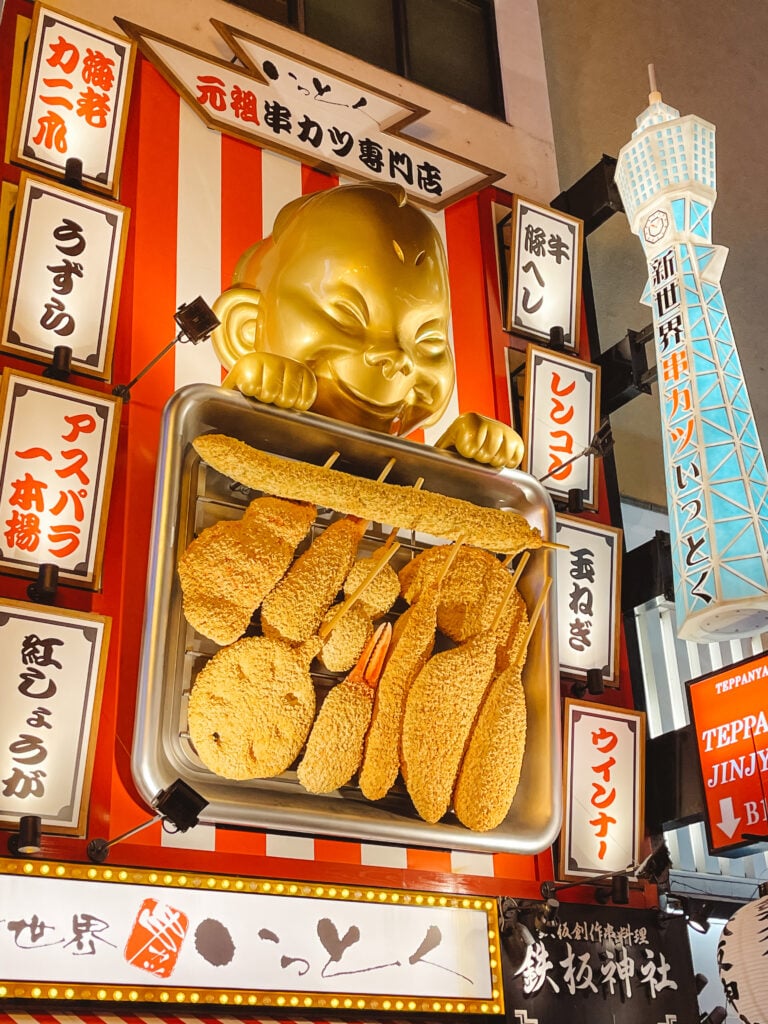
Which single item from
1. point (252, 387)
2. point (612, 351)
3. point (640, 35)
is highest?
point (640, 35)

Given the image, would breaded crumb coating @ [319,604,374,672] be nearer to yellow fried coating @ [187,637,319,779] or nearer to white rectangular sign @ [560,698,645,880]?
yellow fried coating @ [187,637,319,779]

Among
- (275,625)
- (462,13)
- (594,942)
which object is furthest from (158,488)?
(462,13)

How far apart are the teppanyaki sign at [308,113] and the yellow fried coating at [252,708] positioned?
10.3 feet

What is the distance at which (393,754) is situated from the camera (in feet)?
13.6

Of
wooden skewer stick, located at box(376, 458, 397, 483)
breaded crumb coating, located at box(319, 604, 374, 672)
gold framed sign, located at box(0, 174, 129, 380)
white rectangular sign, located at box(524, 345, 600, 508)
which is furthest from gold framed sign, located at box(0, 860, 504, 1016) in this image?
white rectangular sign, located at box(524, 345, 600, 508)

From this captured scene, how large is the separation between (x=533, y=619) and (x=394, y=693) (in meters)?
0.70

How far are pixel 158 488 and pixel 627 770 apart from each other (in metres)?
2.82

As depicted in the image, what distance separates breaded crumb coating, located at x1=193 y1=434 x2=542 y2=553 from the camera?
4.05 meters

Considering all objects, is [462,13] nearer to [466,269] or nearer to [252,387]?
[466,269]

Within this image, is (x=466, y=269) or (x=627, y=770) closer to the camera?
(x=627, y=770)

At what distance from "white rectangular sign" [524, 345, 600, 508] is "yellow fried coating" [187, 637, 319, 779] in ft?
7.82

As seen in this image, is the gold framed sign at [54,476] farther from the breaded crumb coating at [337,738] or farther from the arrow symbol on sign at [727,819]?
the arrow symbol on sign at [727,819]

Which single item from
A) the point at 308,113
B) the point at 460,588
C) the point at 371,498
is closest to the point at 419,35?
the point at 308,113

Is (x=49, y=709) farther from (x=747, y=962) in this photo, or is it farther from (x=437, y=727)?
(x=747, y=962)
